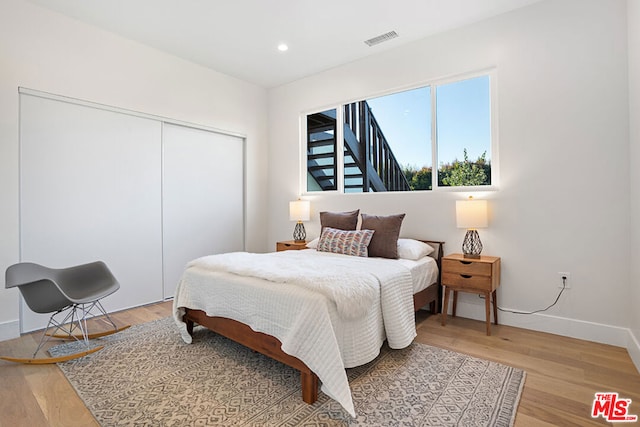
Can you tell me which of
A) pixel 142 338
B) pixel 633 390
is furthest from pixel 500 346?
pixel 142 338

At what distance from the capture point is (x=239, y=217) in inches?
188

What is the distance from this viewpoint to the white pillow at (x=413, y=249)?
311 centimetres

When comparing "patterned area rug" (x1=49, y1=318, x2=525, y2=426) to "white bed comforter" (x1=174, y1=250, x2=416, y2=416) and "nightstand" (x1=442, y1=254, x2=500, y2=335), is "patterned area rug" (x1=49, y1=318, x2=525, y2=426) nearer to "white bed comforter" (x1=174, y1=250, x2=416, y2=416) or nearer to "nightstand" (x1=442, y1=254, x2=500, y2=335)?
"white bed comforter" (x1=174, y1=250, x2=416, y2=416)

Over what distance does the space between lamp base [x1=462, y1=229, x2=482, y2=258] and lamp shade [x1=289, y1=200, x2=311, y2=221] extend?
1.96 meters

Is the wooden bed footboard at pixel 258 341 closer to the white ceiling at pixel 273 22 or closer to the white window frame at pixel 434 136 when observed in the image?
the white window frame at pixel 434 136

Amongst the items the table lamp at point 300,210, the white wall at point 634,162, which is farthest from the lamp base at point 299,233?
the white wall at point 634,162

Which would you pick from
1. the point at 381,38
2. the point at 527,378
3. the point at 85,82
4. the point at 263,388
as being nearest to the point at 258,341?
the point at 263,388

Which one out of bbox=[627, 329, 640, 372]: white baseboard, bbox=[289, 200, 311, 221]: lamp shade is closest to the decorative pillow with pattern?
bbox=[289, 200, 311, 221]: lamp shade

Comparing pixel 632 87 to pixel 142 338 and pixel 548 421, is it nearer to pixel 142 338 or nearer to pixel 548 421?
pixel 548 421

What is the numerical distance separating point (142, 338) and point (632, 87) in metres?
4.18

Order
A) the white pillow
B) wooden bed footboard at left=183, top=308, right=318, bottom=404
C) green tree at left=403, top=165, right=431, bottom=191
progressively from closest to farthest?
wooden bed footboard at left=183, top=308, right=318, bottom=404, the white pillow, green tree at left=403, top=165, right=431, bottom=191

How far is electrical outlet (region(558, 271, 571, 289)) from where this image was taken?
109 inches

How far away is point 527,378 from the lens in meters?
2.07

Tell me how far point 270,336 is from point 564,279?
8.10ft
